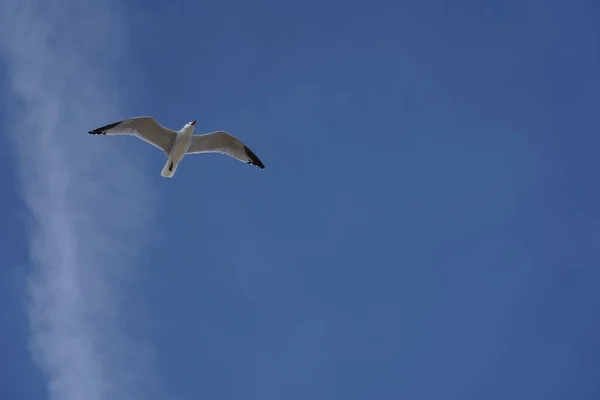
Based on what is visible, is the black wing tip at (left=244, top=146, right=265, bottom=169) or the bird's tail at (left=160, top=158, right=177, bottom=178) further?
the black wing tip at (left=244, top=146, right=265, bottom=169)

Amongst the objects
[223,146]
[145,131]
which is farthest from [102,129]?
[223,146]

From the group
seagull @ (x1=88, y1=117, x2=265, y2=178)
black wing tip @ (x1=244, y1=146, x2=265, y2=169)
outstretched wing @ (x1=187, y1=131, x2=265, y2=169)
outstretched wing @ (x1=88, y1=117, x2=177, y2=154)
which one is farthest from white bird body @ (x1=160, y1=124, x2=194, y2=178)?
black wing tip @ (x1=244, y1=146, x2=265, y2=169)

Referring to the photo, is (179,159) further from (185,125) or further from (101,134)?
(101,134)

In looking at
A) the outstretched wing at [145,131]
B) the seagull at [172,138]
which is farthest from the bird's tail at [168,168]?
the outstretched wing at [145,131]

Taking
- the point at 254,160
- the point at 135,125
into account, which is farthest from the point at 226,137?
the point at 135,125

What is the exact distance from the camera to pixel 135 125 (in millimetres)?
19344

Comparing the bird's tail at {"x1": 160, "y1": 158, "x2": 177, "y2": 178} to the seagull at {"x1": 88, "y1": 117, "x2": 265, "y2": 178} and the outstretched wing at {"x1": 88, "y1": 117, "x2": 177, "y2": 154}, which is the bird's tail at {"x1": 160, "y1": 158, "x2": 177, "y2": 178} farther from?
the outstretched wing at {"x1": 88, "y1": 117, "x2": 177, "y2": 154}

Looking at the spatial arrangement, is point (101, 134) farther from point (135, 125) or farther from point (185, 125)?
point (185, 125)

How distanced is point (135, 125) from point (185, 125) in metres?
1.38

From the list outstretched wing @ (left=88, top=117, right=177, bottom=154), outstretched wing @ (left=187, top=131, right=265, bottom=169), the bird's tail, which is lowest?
the bird's tail

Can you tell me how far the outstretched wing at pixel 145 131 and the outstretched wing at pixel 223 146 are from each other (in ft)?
2.29

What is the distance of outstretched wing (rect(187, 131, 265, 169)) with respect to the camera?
20.0 meters

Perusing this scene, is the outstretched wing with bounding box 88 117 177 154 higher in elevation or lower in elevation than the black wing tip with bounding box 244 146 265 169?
lower

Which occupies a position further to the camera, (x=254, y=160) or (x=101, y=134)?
(x=254, y=160)
